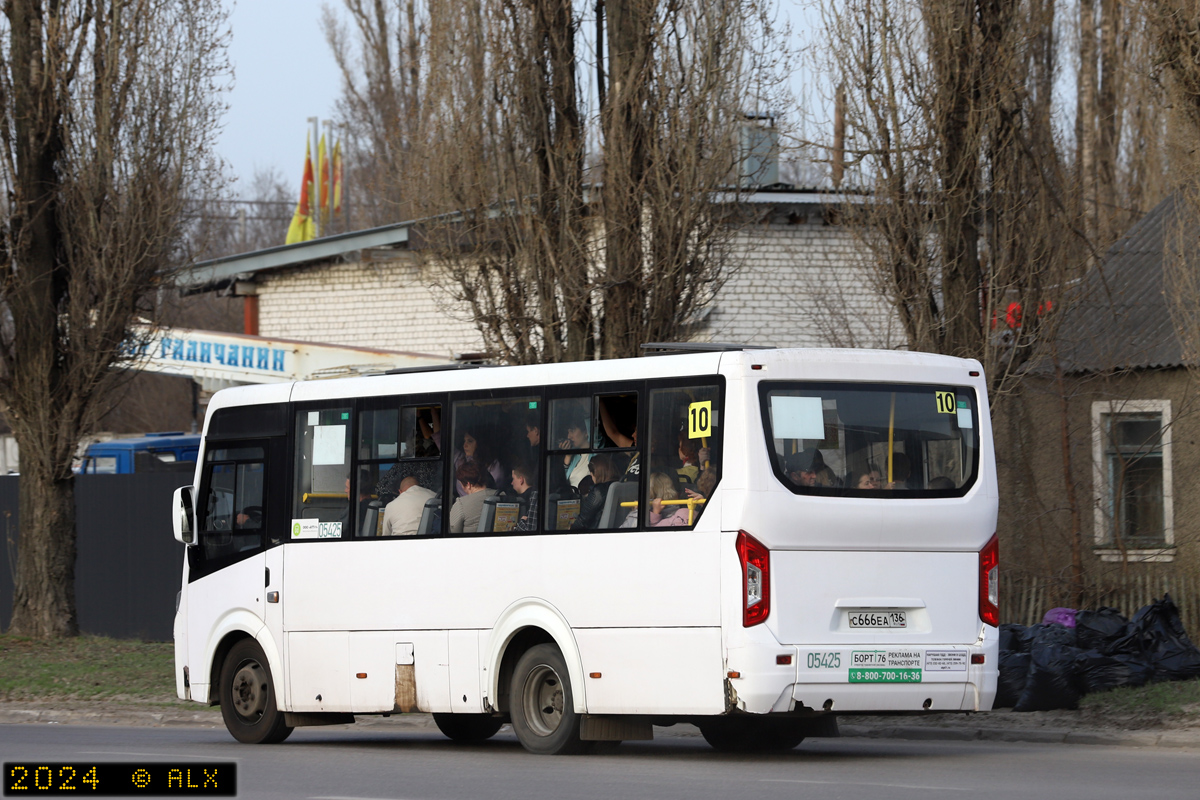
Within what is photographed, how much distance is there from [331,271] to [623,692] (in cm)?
2187

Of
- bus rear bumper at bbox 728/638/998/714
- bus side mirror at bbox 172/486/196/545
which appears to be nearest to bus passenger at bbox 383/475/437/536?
bus side mirror at bbox 172/486/196/545

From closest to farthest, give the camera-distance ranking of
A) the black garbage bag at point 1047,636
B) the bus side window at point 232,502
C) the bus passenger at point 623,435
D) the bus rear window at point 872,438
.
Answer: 1. the bus rear window at point 872,438
2. the bus passenger at point 623,435
3. the bus side window at point 232,502
4. the black garbage bag at point 1047,636

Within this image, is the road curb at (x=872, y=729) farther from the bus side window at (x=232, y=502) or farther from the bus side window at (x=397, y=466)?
the bus side window at (x=397, y=466)

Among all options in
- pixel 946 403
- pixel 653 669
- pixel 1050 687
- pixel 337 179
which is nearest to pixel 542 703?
pixel 653 669

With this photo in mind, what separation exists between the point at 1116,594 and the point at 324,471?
9351 mm

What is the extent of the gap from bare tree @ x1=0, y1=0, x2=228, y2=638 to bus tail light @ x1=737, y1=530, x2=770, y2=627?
12742 mm

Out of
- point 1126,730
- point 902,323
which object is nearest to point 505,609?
point 1126,730

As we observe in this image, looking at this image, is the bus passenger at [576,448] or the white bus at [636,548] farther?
the bus passenger at [576,448]

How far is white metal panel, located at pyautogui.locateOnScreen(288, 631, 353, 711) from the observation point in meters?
12.9

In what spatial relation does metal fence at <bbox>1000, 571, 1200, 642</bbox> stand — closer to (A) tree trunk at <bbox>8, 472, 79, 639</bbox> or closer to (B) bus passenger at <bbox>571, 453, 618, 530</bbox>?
(B) bus passenger at <bbox>571, 453, 618, 530</bbox>

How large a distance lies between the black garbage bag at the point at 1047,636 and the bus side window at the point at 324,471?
5869 mm

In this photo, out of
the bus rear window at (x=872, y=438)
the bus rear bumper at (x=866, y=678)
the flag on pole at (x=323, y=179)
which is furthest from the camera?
the flag on pole at (x=323, y=179)

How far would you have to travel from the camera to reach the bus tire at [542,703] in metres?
11.6

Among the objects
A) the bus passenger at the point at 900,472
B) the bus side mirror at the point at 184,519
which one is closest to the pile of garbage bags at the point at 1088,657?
the bus passenger at the point at 900,472
